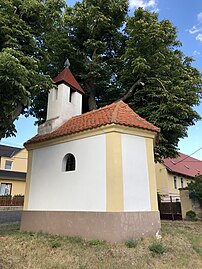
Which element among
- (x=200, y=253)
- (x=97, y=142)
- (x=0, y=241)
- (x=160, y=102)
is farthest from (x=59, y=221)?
(x=160, y=102)

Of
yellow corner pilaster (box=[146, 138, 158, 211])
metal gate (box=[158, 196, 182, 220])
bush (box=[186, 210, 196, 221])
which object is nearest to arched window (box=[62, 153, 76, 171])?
yellow corner pilaster (box=[146, 138, 158, 211])

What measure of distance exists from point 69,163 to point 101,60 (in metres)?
9.10

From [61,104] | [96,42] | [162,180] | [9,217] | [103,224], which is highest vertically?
[96,42]

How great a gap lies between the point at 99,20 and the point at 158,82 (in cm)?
587

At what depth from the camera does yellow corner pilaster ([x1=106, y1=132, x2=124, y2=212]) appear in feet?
28.2

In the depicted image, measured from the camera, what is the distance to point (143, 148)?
10016mm

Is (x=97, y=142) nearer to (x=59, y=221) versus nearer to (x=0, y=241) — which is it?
(x=59, y=221)

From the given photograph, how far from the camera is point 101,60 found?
16.8m

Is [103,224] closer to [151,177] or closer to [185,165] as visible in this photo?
[151,177]

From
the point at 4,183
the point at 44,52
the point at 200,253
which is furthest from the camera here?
the point at 4,183

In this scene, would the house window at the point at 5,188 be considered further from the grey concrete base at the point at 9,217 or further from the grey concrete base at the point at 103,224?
the grey concrete base at the point at 103,224

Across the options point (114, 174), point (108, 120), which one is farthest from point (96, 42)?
point (114, 174)

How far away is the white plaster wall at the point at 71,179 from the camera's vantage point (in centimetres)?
914

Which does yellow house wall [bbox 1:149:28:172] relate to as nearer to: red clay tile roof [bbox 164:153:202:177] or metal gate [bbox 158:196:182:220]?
red clay tile roof [bbox 164:153:202:177]
